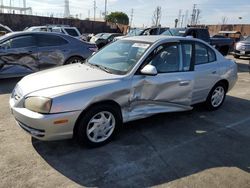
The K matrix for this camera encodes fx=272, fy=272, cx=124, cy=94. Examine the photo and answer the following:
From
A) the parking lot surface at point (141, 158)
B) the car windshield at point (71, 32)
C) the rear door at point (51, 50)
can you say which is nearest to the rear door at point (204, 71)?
the parking lot surface at point (141, 158)

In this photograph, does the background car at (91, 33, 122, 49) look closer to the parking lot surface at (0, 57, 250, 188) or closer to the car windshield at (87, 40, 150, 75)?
the car windshield at (87, 40, 150, 75)

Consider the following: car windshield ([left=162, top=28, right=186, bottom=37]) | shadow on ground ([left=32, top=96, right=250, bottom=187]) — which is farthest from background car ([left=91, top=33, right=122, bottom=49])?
shadow on ground ([left=32, top=96, right=250, bottom=187])

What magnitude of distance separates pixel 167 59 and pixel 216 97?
1855 millimetres

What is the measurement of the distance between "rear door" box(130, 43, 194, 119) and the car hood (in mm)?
485

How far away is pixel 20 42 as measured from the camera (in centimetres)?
767

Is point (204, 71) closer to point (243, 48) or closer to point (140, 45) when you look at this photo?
point (140, 45)

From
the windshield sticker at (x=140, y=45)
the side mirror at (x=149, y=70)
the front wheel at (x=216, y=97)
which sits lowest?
the front wheel at (x=216, y=97)

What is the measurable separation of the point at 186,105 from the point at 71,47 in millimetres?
4803

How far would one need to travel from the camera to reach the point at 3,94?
6.52 meters

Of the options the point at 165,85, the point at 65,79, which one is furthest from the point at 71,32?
the point at 65,79

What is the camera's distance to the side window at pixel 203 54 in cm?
518

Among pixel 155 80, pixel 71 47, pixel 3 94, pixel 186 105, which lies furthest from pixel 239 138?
pixel 71 47

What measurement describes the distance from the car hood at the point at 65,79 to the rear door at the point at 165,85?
485mm

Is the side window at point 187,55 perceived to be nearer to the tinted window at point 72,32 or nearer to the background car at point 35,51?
the background car at point 35,51
